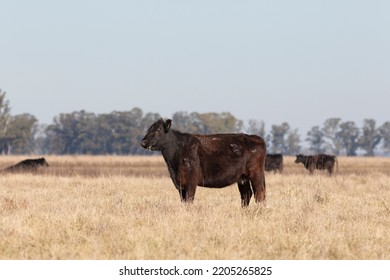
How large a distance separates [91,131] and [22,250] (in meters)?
118

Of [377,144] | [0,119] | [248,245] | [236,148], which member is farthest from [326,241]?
[377,144]

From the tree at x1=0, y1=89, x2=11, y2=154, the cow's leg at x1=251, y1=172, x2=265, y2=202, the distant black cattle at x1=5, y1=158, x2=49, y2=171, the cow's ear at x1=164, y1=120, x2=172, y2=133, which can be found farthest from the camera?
the tree at x1=0, y1=89, x2=11, y2=154

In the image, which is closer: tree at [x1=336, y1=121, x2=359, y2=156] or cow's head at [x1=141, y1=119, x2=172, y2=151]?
cow's head at [x1=141, y1=119, x2=172, y2=151]

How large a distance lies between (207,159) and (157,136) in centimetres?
109

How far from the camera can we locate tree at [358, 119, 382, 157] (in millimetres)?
134625

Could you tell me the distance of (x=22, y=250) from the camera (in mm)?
8188

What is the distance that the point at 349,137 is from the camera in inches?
5487

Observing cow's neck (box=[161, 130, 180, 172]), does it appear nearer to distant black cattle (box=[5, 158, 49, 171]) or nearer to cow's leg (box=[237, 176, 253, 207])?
cow's leg (box=[237, 176, 253, 207])

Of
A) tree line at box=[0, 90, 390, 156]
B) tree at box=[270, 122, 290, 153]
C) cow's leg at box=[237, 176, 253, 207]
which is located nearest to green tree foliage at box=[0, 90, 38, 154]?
tree line at box=[0, 90, 390, 156]

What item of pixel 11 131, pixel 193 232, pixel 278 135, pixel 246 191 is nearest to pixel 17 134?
pixel 11 131

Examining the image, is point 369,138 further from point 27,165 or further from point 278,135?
point 27,165

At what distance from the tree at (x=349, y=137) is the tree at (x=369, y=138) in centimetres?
168

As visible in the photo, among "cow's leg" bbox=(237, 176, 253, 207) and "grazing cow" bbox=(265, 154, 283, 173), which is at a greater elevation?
"cow's leg" bbox=(237, 176, 253, 207)

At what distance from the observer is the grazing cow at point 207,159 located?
12672 millimetres
